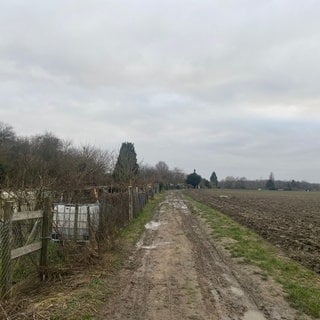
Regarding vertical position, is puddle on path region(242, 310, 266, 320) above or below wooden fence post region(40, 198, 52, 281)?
below

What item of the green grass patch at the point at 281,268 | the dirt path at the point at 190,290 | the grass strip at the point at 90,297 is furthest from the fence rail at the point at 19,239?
the green grass patch at the point at 281,268

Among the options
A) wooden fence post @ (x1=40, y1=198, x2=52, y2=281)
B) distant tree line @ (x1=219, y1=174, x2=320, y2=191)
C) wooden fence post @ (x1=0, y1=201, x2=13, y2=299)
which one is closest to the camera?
wooden fence post @ (x1=0, y1=201, x2=13, y2=299)

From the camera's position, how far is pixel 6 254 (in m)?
7.07

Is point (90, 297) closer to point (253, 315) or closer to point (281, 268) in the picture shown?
point (253, 315)

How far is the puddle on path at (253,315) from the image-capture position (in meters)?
6.84

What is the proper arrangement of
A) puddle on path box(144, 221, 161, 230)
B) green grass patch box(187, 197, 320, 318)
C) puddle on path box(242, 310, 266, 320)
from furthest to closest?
puddle on path box(144, 221, 161, 230)
green grass patch box(187, 197, 320, 318)
puddle on path box(242, 310, 266, 320)

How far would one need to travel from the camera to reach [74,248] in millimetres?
10969

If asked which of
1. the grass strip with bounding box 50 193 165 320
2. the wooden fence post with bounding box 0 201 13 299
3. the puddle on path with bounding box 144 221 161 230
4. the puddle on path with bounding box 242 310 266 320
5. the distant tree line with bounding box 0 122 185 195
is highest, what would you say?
the distant tree line with bounding box 0 122 185 195

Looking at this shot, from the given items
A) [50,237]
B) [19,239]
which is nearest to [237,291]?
[50,237]

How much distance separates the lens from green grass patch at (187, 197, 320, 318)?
798 cm

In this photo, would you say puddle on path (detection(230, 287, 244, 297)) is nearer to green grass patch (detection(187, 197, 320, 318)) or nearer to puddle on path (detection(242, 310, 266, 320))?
green grass patch (detection(187, 197, 320, 318))

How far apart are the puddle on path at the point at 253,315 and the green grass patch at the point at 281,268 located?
34.9 inches

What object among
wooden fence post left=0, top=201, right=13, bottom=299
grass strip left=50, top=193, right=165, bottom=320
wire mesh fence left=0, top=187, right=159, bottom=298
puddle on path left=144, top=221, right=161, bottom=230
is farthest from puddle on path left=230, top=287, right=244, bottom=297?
puddle on path left=144, top=221, right=161, bottom=230

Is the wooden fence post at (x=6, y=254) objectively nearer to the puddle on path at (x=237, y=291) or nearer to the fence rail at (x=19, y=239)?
the fence rail at (x=19, y=239)
